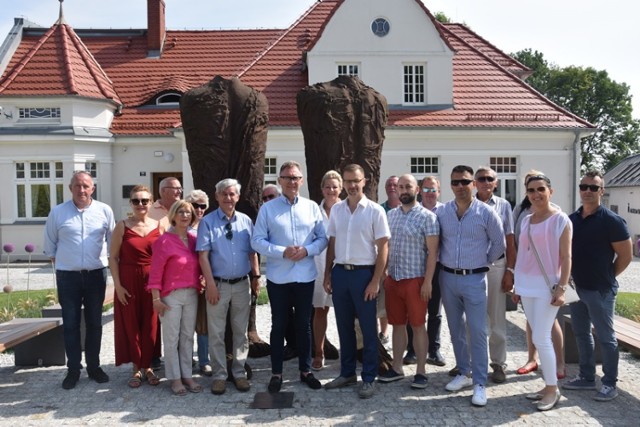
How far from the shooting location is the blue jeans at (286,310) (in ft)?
16.6

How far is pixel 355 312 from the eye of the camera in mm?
5125

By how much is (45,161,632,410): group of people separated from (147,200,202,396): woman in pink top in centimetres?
1

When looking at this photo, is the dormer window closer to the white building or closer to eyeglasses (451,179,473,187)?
the white building

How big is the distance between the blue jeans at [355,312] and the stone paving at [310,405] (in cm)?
31

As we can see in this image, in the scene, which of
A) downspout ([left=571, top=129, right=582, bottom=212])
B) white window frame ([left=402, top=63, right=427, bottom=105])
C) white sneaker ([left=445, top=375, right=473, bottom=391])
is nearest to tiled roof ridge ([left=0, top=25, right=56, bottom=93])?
white window frame ([left=402, top=63, right=427, bottom=105])

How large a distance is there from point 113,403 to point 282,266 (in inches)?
71.2

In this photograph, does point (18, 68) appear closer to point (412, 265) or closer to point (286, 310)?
point (286, 310)

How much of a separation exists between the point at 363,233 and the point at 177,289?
165 cm

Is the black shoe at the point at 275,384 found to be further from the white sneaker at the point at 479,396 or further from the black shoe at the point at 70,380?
the black shoe at the point at 70,380

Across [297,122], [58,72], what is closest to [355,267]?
[297,122]

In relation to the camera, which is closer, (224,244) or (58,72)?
(224,244)

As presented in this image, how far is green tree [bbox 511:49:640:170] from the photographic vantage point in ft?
128

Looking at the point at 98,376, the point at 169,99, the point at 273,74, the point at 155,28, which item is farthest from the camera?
the point at 155,28

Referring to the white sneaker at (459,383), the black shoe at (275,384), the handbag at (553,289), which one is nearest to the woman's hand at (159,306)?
the black shoe at (275,384)
